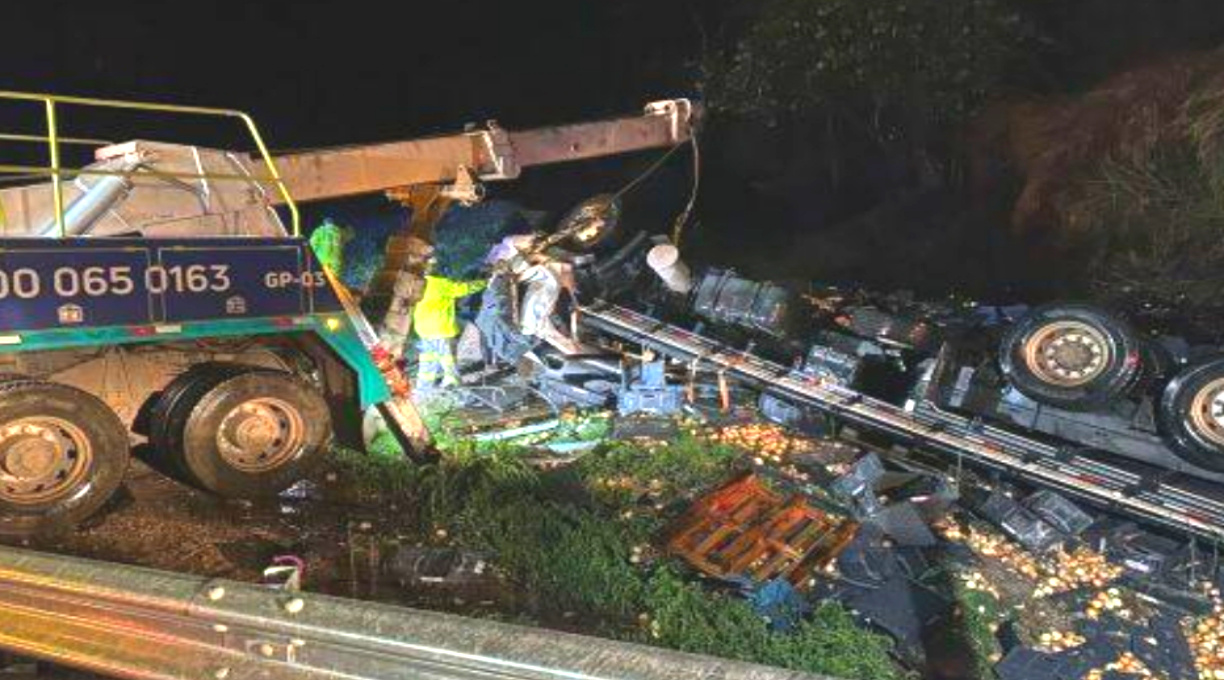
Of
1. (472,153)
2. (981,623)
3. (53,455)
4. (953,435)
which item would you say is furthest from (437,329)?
(981,623)

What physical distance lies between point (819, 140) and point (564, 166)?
5.82m

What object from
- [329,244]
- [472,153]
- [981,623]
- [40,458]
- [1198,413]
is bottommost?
[981,623]

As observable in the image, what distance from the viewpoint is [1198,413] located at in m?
7.31

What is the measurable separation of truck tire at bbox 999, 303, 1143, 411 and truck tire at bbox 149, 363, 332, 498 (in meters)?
5.28

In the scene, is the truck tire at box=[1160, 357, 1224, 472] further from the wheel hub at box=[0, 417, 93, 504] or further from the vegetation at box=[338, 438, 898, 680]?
the wheel hub at box=[0, 417, 93, 504]

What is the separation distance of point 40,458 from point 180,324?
3.70 ft

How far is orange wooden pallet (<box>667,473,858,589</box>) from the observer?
6699 mm

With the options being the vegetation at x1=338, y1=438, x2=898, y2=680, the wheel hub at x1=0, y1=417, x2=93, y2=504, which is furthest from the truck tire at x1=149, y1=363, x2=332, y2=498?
the wheel hub at x1=0, y1=417, x2=93, y2=504

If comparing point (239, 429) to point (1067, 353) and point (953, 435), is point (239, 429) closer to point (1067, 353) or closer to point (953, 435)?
point (953, 435)

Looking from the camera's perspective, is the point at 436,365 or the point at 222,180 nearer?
the point at 222,180

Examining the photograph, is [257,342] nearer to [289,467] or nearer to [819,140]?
[289,467]

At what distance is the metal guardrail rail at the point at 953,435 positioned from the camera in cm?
726

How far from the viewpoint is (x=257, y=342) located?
7527 millimetres

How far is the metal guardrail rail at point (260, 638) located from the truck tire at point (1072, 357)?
583 cm
